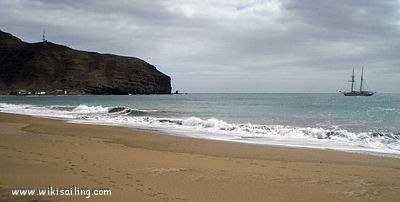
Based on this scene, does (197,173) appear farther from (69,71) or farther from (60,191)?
(69,71)

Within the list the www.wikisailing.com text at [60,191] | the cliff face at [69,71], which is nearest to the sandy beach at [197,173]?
the www.wikisailing.com text at [60,191]

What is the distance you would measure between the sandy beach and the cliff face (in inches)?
5252

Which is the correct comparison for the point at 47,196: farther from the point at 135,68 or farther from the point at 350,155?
the point at 135,68

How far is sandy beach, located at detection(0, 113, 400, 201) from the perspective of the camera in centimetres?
621

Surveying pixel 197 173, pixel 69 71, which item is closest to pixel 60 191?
pixel 197 173

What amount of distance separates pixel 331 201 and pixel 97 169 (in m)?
4.68

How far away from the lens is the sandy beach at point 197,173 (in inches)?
245

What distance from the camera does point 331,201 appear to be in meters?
6.05

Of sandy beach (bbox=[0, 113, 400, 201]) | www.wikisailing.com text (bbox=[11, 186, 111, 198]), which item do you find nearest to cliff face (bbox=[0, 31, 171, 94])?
sandy beach (bbox=[0, 113, 400, 201])

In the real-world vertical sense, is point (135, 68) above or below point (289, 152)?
above

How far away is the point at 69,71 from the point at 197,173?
492ft

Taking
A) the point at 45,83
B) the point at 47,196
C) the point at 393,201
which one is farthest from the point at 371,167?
the point at 45,83

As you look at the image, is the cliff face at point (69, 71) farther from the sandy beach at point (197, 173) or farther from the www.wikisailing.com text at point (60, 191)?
the www.wikisailing.com text at point (60, 191)

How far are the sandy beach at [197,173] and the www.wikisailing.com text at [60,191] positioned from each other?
0.13 meters
